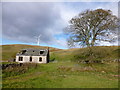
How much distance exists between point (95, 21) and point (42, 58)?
84.6ft

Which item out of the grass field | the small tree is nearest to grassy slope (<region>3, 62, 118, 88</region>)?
the grass field

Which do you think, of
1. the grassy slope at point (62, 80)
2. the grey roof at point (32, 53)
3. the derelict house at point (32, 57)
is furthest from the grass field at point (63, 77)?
the grey roof at point (32, 53)

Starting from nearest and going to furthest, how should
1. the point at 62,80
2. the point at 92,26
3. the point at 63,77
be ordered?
the point at 62,80 < the point at 63,77 < the point at 92,26

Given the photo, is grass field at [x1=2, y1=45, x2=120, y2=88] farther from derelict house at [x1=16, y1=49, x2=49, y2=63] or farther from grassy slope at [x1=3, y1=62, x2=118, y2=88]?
derelict house at [x1=16, y1=49, x2=49, y2=63]

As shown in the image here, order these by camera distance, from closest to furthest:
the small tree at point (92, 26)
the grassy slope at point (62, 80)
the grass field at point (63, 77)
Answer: the grassy slope at point (62, 80), the grass field at point (63, 77), the small tree at point (92, 26)

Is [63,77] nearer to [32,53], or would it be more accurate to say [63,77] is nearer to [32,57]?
[32,57]

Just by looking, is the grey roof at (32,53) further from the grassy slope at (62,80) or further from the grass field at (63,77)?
the grassy slope at (62,80)

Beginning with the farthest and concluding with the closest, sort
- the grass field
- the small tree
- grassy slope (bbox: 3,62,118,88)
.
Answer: the small tree, the grass field, grassy slope (bbox: 3,62,118,88)

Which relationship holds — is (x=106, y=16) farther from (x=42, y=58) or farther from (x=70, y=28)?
(x=42, y=58)

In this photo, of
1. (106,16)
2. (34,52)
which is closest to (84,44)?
(106,16)

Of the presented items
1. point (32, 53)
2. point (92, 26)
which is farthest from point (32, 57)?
point (92, 26)

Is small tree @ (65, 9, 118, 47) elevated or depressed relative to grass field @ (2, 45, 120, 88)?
elevated

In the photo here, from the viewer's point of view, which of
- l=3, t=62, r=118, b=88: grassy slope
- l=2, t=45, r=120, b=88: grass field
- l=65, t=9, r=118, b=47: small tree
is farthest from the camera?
l=65, t=9, r=118, b=47: small tree

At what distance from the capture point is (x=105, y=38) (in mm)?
36500
